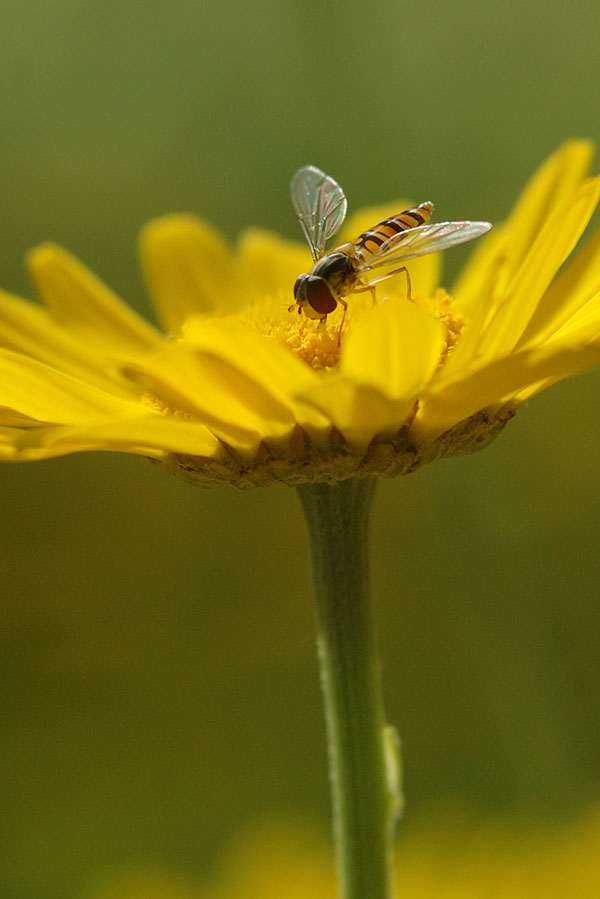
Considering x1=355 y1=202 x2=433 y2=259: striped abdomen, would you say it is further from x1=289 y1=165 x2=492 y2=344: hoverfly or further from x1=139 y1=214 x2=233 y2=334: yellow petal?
x1=139 y1=214 x2=233 y2=334: yellow petal

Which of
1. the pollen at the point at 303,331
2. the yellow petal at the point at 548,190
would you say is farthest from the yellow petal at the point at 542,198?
the pollen at the point at 303,331

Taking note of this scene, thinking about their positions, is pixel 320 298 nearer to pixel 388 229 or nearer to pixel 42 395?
pixel 388 229

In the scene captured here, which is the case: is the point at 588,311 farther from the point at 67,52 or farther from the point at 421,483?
the point at 67,52

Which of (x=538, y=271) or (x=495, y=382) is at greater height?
(x=538, y=271)

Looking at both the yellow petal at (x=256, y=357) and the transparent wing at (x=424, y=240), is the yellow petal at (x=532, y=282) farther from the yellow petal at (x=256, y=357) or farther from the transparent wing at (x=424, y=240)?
the yellow petal at (x=256, y=357)

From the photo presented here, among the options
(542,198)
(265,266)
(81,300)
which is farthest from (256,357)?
(265,266)

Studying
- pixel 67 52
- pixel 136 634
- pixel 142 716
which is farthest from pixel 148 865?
pixel 67 52
